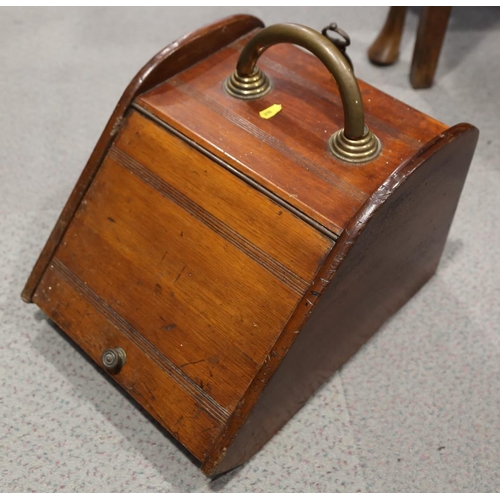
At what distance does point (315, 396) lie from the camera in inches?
54.0

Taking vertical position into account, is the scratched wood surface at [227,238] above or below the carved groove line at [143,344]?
above

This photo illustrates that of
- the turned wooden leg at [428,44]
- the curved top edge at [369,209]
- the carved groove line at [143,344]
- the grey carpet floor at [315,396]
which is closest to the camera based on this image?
the curved top edge at [369,209]

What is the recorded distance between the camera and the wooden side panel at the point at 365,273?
3.48ft

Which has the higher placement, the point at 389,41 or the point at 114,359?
the point at 389,41

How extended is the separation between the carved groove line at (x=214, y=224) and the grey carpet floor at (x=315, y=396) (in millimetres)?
369

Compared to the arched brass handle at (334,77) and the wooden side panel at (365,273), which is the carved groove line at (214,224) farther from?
the arched brass handle at (334,77)

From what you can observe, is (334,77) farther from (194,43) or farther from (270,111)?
(194,43)

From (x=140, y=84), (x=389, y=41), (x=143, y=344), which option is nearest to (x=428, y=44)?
(x=389, y=41)

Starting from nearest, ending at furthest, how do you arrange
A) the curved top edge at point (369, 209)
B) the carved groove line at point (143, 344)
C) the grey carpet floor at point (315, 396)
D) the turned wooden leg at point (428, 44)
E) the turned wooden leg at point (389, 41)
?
the curved top edge at point (369, 209) < the carved groove line at point (143, 344) < the grey carpet floor at point (315, 396) < the turned wooden leg at point (428, 44) < the turned wooden leg at point (389, 41)

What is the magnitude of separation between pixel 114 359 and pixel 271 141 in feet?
1.57

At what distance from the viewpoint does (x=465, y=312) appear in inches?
59.9

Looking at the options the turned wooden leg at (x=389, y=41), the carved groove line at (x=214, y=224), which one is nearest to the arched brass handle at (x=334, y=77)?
the carved groove line at (x=214, y=224)

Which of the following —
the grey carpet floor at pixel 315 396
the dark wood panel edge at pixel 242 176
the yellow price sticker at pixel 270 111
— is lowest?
the grey carpet floor at pixel 315 396

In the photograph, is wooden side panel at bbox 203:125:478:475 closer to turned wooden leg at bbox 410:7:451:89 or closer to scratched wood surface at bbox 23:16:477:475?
scratched wood surface at bbox 23:16:477:475
